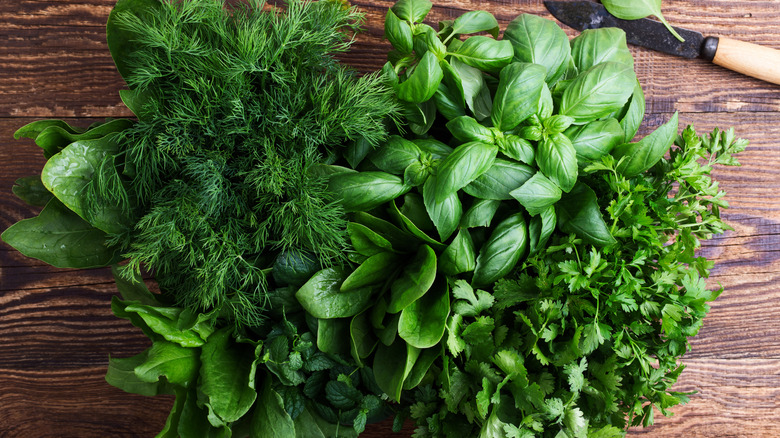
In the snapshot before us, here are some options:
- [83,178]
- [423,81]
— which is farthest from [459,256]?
[83,178]

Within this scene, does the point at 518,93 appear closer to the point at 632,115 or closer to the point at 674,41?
the point at 632,115

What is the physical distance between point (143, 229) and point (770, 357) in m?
1.36

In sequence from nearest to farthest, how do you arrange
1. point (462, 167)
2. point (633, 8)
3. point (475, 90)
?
point (462, 167) < point (475, 90) < point (633, 8)

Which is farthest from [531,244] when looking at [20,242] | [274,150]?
[20,242]

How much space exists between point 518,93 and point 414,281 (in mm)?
341

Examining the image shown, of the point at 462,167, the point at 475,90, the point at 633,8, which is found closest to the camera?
the point at 462,167

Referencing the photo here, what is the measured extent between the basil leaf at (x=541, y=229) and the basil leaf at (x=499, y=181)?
2.7 inches

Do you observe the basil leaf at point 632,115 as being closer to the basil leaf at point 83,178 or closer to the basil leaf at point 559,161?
the basil leaf at point 559,161

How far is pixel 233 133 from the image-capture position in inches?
32.0

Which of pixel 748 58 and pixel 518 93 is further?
pixel 748 58

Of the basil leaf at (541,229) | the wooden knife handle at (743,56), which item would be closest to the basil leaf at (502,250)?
the basil leaf at (541,229)

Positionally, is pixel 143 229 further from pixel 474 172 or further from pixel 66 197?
pixel 474 172

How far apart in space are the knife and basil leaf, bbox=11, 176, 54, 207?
42.3 inches

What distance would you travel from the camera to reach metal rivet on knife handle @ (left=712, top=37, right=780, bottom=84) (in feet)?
3.53
